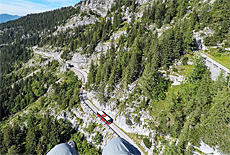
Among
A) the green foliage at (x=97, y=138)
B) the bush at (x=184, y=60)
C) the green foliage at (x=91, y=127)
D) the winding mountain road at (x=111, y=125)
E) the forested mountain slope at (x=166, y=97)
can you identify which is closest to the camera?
the forested mountain slope at (x=166, y=97)

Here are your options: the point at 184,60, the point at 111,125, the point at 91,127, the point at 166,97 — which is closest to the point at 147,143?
the point at 111,125

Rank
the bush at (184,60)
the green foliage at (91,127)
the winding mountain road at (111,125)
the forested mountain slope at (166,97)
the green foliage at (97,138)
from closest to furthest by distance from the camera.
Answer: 1. the forested mountain slope at (166,97)
2. the winding mountain road at (111,125)
3. the green foliage at (97,138)
4. the green foliage at (91,127)
5. the bush at (184,60)

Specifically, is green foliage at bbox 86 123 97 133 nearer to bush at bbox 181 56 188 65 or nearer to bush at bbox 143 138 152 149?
bush at bbox 143 138 152 149

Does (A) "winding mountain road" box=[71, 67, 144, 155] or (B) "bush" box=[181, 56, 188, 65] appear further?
(B) "bush" box=[181, 56, 188, 65]

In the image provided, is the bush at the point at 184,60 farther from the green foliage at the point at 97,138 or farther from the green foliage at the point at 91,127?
the green foliage at the point at 91,127

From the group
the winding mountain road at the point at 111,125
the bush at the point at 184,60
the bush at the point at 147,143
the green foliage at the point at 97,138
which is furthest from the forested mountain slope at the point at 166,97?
the winding mountain road at the point at 111,125

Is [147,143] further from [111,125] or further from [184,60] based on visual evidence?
[184,60]

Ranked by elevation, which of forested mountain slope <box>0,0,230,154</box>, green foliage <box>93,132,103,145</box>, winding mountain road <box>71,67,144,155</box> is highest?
forested mountain slope <box>0,0,230,154</box>

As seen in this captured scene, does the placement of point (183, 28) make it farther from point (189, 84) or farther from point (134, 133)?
point (134, 133)

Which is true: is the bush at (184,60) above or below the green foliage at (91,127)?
above

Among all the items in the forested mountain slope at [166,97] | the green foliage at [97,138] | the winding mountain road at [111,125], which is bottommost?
the green foliage at [97,138]

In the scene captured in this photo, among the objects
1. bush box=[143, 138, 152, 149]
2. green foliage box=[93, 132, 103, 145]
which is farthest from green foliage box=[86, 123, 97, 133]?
bush box=[143, 138, 152, 149]
